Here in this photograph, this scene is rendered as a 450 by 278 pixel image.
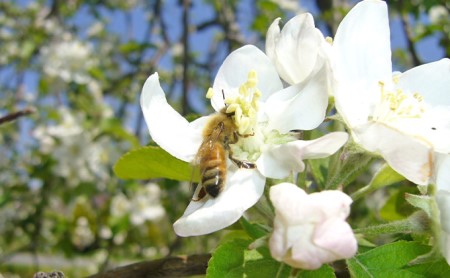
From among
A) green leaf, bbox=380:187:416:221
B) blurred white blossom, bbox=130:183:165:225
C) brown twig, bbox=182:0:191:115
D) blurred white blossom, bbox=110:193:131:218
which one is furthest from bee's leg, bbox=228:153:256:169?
blurred white blossom, bbox=130:183:165:225

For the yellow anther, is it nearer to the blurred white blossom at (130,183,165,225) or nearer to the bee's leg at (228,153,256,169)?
the bee's leg at (228,153,256,169)

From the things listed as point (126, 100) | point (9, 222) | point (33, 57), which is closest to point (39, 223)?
point (9, 222)

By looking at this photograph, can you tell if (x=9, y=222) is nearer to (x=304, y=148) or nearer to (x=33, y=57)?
(x=33, y=57)

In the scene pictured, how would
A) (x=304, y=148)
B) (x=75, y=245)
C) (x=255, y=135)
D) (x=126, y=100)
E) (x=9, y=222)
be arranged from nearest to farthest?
(x=304, y=148), (x=255, y=135), (x=75, y=245), (x=9, y=222), (x=126, y=100)

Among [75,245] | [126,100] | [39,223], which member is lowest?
[75,245]

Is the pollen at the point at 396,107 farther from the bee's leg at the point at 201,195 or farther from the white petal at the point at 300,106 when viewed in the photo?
the bee's leg at the point at 201,195

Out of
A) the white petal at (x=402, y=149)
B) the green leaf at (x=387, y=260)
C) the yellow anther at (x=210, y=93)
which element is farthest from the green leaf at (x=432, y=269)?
the yellow anther at (x=210, y=93)
